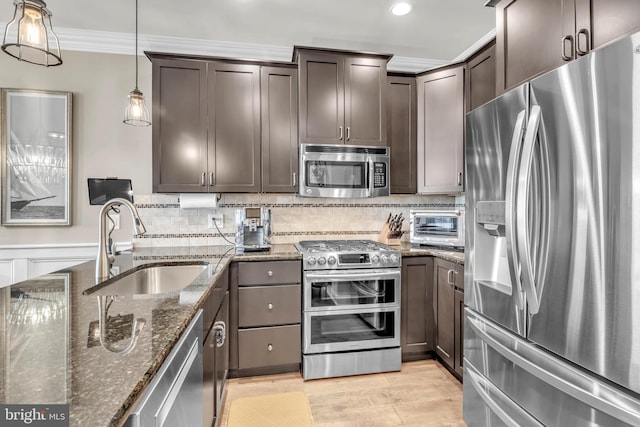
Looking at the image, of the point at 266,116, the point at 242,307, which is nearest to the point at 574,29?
the point at 266,116

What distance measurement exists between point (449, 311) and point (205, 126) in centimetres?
236

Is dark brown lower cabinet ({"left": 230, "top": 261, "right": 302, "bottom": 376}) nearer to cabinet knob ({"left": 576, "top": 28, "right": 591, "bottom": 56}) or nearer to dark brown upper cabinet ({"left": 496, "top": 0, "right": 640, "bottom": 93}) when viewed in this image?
dark brown upper cabinet ({"left": 496, "top": 0, "right": 640, "bottom": 93})

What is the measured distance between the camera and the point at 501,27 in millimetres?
1775

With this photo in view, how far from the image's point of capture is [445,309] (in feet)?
8.14

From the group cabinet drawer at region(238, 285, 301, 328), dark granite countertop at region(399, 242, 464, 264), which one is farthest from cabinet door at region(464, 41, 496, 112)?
cabinet drawer at region(238, 285, 301, 328)

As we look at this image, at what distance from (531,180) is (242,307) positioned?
196 cm

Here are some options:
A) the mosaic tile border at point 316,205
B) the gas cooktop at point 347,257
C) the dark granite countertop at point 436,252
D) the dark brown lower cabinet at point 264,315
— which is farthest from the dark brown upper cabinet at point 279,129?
the dark granite countertop at point 436,252

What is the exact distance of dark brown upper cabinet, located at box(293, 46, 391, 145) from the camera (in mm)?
2670

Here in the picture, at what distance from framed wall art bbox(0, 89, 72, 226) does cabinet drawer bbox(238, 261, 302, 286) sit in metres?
1.65

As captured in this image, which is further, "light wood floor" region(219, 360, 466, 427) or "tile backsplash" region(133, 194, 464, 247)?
"tile backsplash" region(133, 194, 464, 247)

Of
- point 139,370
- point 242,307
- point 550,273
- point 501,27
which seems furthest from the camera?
point 242,307

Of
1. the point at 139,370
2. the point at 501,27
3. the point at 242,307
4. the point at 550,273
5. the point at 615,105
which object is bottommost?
the point at 242,307

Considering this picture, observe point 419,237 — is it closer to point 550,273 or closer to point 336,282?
point 336,282

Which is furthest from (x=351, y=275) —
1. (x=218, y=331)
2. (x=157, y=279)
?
(x=157, y=279)
